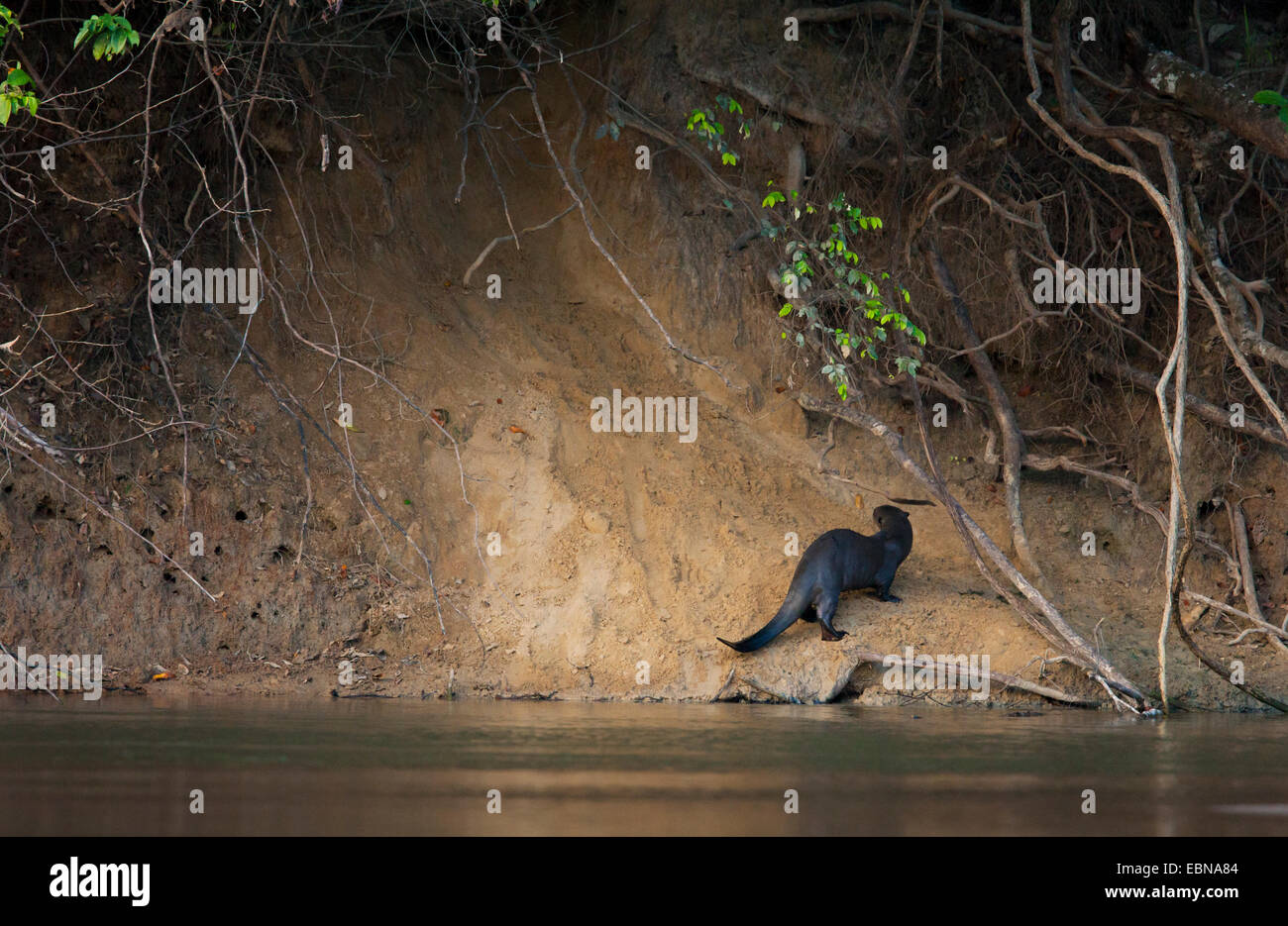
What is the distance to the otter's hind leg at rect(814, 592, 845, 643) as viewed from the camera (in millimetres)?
7504

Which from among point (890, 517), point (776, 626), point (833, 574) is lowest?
point (776, 626)

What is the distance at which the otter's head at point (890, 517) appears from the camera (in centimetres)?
821

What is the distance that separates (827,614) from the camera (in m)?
7.53

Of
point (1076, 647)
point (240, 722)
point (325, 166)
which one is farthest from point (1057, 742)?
point (325, 166)

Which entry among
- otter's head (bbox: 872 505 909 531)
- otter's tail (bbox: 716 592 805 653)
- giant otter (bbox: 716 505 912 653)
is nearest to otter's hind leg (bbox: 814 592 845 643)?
giant otter (bbox: 716 505 912 653)

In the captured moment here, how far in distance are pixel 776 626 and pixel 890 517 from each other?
132 centimetres

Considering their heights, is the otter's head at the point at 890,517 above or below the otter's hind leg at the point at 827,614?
above

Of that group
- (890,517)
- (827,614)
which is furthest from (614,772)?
(890,517)

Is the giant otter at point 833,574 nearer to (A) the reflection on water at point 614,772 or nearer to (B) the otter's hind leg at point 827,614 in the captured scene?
(B) the otter's hind leg at point 827,614

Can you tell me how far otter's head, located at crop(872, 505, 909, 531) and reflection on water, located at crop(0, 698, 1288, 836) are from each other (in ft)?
6.17

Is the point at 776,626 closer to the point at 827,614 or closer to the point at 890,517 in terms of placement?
the point at 827,614

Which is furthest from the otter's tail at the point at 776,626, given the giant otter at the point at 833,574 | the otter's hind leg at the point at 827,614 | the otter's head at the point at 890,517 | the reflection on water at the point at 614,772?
the otter's head at the point at 890,517

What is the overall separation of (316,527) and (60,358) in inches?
73.2

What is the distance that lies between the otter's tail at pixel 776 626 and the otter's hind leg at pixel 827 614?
0.11 m
